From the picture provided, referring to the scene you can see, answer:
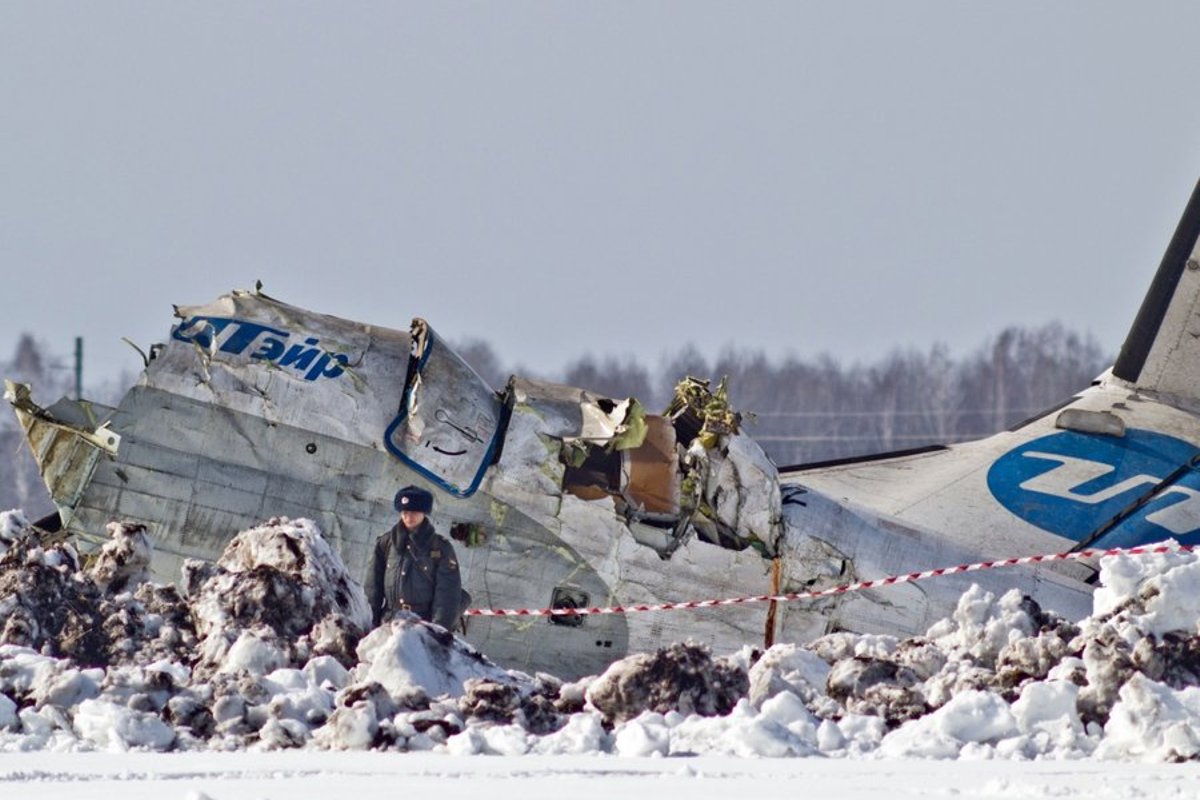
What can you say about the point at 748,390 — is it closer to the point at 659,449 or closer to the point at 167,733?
the point at 659,449

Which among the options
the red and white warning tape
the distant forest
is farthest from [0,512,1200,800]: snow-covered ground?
the distant forest

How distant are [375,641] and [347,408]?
433 cm

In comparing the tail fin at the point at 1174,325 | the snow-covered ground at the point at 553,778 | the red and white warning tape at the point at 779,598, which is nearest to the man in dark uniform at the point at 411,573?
the red and white warning tape at the point at 779,598

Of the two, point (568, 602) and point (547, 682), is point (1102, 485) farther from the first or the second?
point (547, 682)

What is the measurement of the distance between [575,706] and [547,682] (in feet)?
Answer: 2.99

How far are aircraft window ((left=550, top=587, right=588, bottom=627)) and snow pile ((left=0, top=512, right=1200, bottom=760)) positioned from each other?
2.61 metres

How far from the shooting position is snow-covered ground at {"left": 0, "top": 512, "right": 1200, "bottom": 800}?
11.0 metres

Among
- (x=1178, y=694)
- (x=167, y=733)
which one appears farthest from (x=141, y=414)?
(x=1178, y=694)

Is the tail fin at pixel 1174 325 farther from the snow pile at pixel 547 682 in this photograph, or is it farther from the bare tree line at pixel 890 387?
the bare tree line at pixel 890 387

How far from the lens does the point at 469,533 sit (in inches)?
701

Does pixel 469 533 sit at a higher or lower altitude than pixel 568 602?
higher

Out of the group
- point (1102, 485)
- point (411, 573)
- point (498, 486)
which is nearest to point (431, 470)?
point (498, 486)

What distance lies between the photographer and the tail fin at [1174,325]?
2109cm

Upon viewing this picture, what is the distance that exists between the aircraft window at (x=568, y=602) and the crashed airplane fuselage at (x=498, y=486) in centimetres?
2
